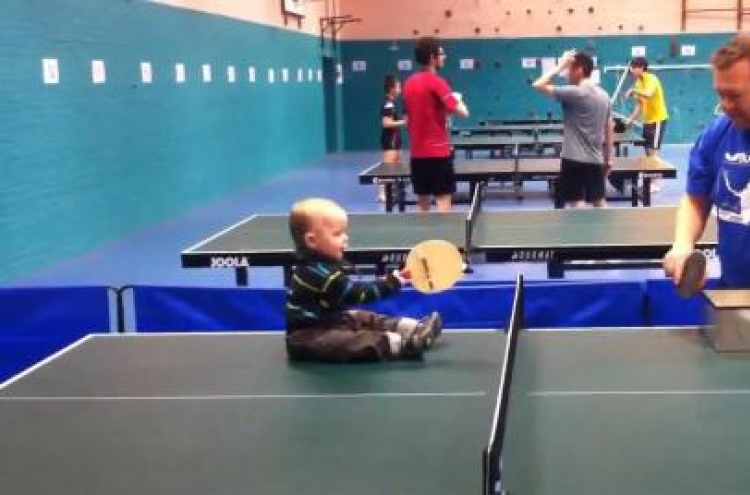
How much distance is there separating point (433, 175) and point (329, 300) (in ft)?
16.1

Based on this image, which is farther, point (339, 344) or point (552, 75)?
point (552, 75)

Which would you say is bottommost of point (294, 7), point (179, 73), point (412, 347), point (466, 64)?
point (412, 347)

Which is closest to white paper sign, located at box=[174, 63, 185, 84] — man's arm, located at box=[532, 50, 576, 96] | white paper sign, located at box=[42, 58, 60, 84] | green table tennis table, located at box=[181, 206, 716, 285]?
white paper sign, located at box=[42, 58, 60, 84]

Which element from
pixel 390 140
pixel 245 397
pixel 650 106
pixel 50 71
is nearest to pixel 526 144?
pixel 390 140

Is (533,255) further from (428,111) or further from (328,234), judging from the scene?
(428,111)

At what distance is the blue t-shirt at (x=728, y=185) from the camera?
2.71 metres

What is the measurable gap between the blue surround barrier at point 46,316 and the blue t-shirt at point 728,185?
2301 millimetres

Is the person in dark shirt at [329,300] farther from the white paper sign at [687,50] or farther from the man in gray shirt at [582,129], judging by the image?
the white paper sign at [687,50]

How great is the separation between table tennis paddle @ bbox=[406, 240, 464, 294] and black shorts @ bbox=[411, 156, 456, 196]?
4831 mm

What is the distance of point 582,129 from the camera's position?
684cm

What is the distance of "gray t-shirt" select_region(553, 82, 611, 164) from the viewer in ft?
22.1

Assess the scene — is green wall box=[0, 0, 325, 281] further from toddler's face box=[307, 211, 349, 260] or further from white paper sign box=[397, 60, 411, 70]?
white paper sign box=[397, 60, 411, 70]

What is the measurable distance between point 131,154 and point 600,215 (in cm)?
583

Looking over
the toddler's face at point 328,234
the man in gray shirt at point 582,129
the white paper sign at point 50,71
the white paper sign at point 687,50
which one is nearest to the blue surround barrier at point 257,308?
the toddler's face at point 328,234
